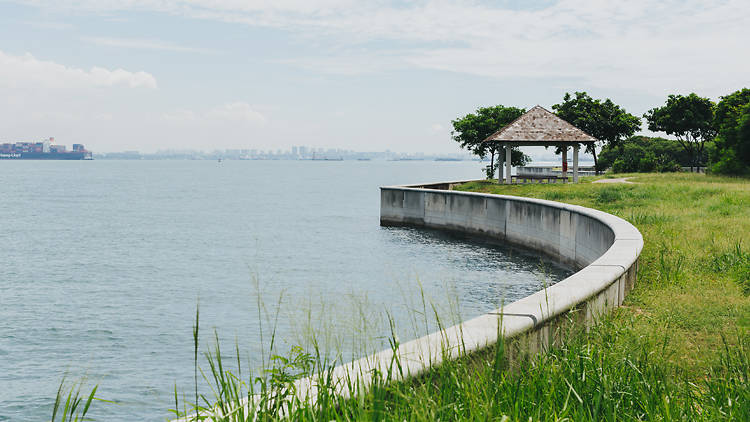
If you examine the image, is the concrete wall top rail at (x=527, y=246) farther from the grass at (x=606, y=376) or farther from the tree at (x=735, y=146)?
the tree at (x=735, y=146)

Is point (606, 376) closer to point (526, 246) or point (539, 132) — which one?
point (526, 246)

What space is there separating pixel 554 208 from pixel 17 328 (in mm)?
17032

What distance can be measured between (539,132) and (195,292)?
26.2 metres

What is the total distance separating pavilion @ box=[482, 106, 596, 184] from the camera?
38781 mm

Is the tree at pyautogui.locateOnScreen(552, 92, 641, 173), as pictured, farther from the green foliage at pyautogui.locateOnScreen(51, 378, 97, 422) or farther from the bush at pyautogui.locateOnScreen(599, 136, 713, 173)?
the green foliage at pyautogui.locateOnScreen(51, 378, 97, 422)

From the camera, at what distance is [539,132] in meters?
39.6

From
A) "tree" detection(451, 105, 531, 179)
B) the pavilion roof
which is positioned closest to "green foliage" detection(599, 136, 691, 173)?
"tree" detection(451, 105, 531, 179)

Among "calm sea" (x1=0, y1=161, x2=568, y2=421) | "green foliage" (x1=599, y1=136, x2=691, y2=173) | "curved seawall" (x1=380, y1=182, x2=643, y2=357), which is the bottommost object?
"calm sea" (x1=0, y1=161, x2=568, y2=421)

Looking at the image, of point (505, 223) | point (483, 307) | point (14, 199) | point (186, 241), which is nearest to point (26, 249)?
point (186, 241)

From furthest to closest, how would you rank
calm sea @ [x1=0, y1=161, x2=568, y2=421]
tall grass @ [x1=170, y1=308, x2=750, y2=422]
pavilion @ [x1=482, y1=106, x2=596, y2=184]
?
pavilion @ [x1=482, y1=106, x2=596, y2=184] < calm sea @ [x1=0, y1=161, x2=568, y2=421] < tall grass @ [x1=170, y1=308, x2=750, y2=422]

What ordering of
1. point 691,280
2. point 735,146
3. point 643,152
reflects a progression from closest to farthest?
point 691,280 → point 735,146 → point 643,152

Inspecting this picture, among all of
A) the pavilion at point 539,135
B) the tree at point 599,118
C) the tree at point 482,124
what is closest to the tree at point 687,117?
the tree at point 599,118

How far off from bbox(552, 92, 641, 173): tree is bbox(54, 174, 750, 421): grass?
175 feet

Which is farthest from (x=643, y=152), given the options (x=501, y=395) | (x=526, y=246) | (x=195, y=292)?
(x=501, y=395)
